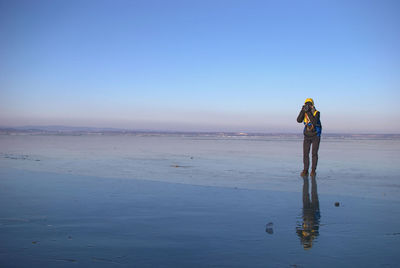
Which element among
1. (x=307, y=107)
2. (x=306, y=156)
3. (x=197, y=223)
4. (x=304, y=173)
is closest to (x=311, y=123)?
(x=307, y=107)

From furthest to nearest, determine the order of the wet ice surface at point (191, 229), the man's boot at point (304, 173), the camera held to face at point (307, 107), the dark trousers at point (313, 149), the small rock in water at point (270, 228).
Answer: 1. the camera held to face at point (307, 107)
2. the dark trousers at point (313, 149)
3. the man's boot at point (304, 173)
4. the small rock in water at point (270, 228)
5. the wet ice surface at point (191, 229)

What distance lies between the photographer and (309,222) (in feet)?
17.3

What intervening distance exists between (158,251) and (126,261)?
42 cm

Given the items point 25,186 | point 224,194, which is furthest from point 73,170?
point 224,194

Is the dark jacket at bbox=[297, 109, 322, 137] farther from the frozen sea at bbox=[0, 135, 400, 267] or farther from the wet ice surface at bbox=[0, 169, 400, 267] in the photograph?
the wet ice surface at bbox=[0, 169, 400, 267]

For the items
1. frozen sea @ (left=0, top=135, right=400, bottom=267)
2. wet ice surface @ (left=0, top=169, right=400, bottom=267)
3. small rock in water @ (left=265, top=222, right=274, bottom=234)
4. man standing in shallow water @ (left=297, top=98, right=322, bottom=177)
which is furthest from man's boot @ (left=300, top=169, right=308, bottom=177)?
small rock in water @ (left=265, top=222, right=274, bottom=234)

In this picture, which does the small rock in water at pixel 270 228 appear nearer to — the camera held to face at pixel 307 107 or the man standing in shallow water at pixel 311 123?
the man standing in shallow water at pixel 311 123

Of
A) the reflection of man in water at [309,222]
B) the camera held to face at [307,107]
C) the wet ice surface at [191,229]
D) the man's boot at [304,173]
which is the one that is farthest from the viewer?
the camera held to face at [307,107]

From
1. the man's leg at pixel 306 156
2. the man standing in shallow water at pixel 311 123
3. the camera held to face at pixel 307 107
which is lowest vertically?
the man's leg at pixel 306 156

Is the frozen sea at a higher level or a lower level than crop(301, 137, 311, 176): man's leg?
lower

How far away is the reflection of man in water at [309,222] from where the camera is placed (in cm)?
443

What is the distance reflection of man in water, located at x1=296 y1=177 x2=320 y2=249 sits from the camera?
14.5 ft

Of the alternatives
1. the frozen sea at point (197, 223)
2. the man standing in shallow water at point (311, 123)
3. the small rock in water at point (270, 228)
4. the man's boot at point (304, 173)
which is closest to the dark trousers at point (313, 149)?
the man standing in shallow water at point (311, 123)

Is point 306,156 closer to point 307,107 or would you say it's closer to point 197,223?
point 307,107
